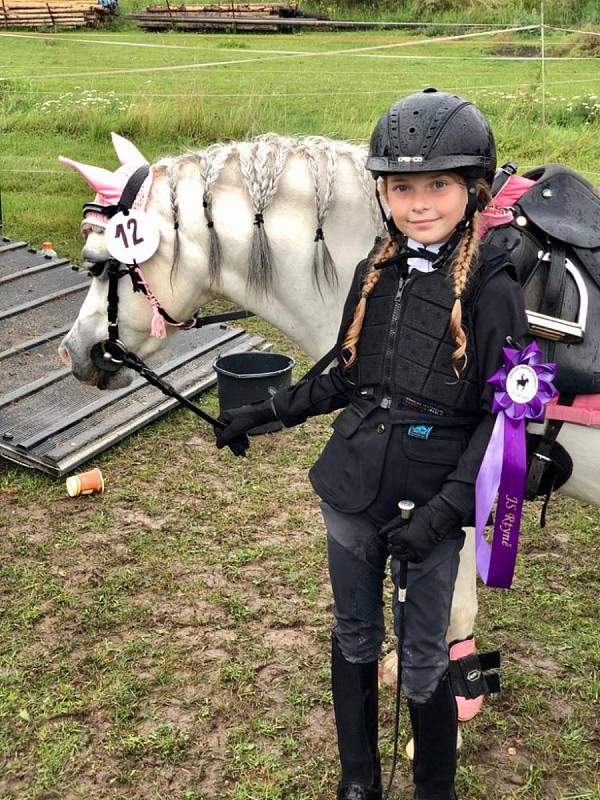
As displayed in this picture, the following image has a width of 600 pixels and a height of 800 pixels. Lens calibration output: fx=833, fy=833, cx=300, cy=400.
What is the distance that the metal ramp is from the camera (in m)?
4.75

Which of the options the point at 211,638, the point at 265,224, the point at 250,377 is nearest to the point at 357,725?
the point at 211,638

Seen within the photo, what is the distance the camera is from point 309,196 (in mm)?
2619

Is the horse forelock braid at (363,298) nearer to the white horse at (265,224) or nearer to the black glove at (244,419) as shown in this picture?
the black glove at (244,419)

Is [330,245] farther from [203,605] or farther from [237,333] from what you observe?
[237,333]

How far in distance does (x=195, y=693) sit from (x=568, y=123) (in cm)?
949

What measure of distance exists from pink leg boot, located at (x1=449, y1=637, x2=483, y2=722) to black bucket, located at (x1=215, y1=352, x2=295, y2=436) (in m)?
2.06

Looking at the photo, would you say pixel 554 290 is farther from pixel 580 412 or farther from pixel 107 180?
pixel 107 180

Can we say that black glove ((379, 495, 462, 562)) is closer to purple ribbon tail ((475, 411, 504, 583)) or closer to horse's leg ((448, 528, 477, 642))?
purple ribbon tail ((475, 411, 504, 583))

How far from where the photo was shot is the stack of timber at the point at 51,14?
21.6m

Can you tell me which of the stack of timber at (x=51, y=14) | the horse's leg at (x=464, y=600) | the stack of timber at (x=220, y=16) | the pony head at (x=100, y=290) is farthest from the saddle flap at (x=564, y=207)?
the stack of timber at (x=51, y=14)

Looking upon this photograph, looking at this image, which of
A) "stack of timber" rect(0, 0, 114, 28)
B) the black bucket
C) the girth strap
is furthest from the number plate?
"stack of timber" rect(0, 0, 114, 28)

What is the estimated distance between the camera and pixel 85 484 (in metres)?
4.42

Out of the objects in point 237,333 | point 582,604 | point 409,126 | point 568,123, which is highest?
point 409,126

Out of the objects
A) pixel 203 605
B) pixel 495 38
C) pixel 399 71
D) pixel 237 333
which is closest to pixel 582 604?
pixel 203 605
